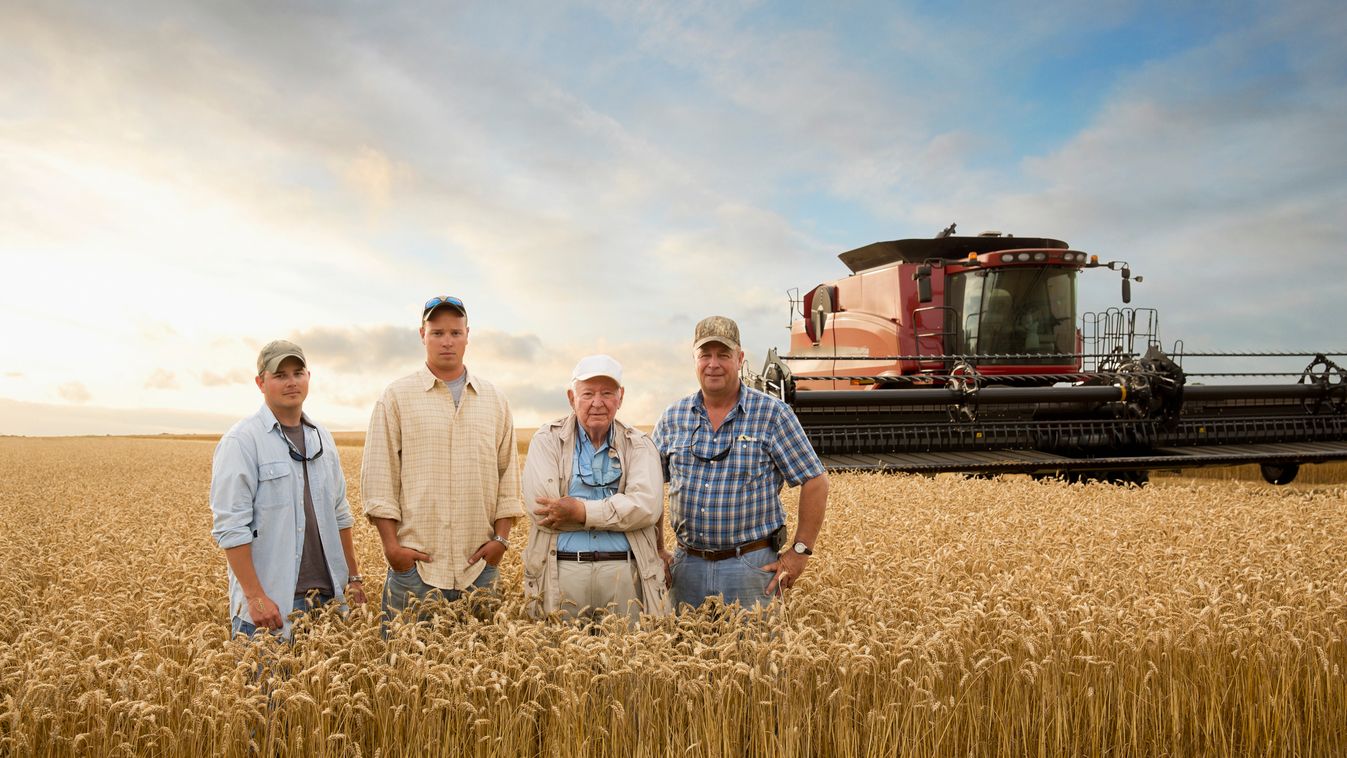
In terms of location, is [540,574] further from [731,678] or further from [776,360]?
[776,360]

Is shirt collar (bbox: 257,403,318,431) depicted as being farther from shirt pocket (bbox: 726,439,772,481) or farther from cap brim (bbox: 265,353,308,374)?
shirt pocket (bbox: 726,439,772,481)

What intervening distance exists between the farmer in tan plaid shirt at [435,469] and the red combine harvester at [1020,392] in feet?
23.7

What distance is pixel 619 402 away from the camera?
3.39 m

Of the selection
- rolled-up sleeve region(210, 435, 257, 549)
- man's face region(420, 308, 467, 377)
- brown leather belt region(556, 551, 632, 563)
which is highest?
man's face region(420, 308, 467, 377)

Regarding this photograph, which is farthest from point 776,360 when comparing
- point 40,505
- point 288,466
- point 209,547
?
point 40,505

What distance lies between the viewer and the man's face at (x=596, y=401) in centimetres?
331

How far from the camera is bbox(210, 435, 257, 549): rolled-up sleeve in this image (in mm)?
3094

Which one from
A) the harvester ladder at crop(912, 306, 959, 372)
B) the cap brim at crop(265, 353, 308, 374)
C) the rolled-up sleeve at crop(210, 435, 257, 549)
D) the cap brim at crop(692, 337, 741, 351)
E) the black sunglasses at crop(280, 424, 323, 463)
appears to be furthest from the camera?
the harvester ladder at crop(912, 306, 959, 372)

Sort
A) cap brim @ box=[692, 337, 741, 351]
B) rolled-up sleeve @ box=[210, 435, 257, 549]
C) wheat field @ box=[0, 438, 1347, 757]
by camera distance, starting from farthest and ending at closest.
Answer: cap brim @ box=[692, 337, 741, 351] < rolled-up sleeve @ box=[210, 435, 257, 549] < wheat field @ box=[0, 438, 1347, 757]

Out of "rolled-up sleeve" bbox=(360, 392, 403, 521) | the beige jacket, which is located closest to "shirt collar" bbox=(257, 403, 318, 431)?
"rolled-up sleeve" bbox=(360, 392, 403, 521)

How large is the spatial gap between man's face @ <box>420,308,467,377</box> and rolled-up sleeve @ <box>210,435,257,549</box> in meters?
0.75

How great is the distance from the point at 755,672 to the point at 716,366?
3.82 ft

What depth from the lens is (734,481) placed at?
11.5 ft

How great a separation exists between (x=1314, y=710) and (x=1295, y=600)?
929 mm
